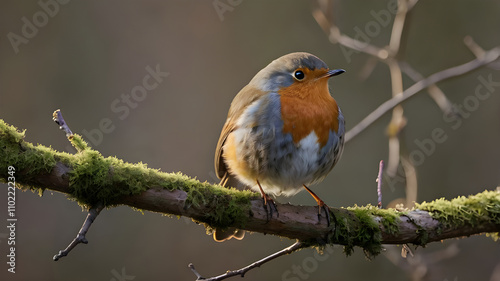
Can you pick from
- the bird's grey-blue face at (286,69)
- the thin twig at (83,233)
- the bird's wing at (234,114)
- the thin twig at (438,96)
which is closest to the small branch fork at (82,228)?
the thin twig at (83,233)

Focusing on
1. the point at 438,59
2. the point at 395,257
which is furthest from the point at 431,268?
the point at 438,59

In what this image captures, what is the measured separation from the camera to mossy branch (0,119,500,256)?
219 centimetres

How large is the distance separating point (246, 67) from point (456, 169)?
118 inches

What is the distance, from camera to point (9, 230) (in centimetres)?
567

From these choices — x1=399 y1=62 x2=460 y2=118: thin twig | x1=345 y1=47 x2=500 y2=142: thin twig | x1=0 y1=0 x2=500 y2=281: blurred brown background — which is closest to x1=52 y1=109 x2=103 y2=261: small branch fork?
x1=345 y1=47 x2=500 y2=142: thin twig

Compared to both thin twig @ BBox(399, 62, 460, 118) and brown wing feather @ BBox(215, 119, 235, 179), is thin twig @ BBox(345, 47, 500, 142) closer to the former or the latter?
thin twig @ BBox(399, 62, 460, 118)

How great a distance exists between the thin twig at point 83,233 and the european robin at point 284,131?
86cm

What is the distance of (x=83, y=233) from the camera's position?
6.57ft

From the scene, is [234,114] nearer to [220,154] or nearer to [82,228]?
[220,154]

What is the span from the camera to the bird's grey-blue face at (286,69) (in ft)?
10.9

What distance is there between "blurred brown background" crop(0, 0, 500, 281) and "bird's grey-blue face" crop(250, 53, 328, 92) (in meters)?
3.05

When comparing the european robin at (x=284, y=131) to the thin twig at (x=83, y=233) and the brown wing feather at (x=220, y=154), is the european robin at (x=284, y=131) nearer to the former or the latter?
the brown wing feather at (x=220, y=154)

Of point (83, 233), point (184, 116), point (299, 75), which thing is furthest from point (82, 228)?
point (184, 116)

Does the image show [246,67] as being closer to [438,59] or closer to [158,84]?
[158,84]
